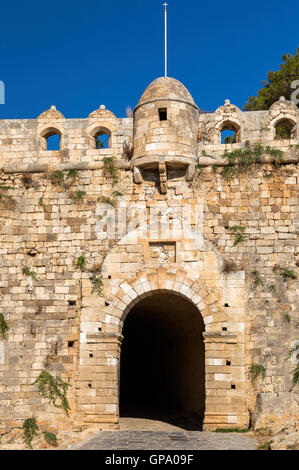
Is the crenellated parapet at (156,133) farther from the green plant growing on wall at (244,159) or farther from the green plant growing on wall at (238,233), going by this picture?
the green plant growing on wall at (238,233)

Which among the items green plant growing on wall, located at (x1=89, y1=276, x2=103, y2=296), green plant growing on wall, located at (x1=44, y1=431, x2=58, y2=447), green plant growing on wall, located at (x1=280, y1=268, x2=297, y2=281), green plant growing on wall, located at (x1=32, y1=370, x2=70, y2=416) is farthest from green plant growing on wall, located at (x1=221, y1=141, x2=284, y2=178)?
green plant growing on wall, located at (x1=44, y1=431, x2=58, y2=447)

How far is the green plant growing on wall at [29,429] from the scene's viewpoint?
12.5 metres

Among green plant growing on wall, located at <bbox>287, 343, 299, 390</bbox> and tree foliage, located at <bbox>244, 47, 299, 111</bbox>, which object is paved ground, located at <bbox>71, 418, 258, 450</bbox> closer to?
green plant growing on wall, located at <bbox>287, 343, 299, 390</bbox>

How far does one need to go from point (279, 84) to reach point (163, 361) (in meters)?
11.1

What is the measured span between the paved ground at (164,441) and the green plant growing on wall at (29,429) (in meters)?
1.27

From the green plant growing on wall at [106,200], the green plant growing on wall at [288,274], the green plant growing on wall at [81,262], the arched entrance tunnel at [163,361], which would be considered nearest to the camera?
the green plant growing on wall at [288,274]

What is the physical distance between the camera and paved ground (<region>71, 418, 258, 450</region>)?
11086 mm

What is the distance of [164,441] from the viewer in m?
11.7

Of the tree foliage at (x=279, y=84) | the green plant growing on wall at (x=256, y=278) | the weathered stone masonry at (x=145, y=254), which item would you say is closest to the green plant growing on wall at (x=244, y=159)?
the weathered stone masonry at (x=145, y=254)

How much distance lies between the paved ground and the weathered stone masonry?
65 cm

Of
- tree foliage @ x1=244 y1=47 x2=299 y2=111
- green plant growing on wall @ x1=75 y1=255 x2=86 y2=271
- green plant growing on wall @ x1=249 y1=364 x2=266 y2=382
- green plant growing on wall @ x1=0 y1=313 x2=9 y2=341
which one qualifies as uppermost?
Result: tree foliage @ x1=244 y1=47 x2=299 y2=111

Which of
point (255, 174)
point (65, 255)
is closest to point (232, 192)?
point (255, 174)

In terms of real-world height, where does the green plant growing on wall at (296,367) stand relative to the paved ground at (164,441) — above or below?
above

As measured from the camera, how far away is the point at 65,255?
14477 millimetres
